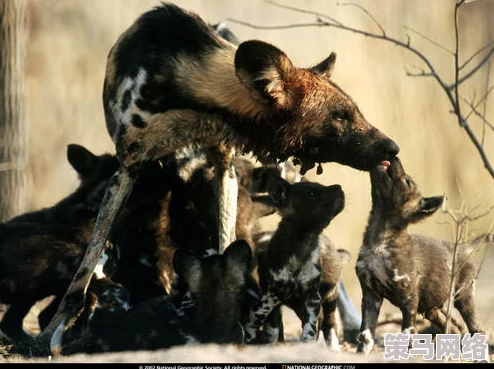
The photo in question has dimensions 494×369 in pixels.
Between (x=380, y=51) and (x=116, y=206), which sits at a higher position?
(x=380, y=51)

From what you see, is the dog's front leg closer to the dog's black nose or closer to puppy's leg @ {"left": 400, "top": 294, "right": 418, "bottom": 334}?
the dog's black nose

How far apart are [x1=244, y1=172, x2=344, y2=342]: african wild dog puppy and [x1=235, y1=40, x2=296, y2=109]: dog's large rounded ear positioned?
696 millimetres

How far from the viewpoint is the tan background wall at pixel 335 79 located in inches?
452

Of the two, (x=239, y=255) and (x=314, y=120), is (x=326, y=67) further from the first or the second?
(x=239, y=255)

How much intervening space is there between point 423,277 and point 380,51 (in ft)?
19.5

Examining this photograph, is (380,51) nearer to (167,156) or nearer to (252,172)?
(252,172)

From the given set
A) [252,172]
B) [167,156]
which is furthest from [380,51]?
[167,156]

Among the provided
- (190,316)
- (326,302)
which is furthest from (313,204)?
(190,316)

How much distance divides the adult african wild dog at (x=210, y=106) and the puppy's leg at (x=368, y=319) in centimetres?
81

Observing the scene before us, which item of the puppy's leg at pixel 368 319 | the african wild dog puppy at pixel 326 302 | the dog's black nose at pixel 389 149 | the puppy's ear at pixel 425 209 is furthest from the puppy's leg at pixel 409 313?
the dog's black nose at pixel 389 149

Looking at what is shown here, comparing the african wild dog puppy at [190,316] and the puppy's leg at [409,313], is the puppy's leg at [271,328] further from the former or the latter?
the puppy's leg at [409,313]

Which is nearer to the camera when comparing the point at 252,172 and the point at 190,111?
the point at 190,111

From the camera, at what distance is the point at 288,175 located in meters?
8.36

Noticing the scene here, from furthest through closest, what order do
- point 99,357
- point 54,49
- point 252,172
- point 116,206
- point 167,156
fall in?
point 54,49, point 252,172, point 167,156, point 116,206, point 99,357
